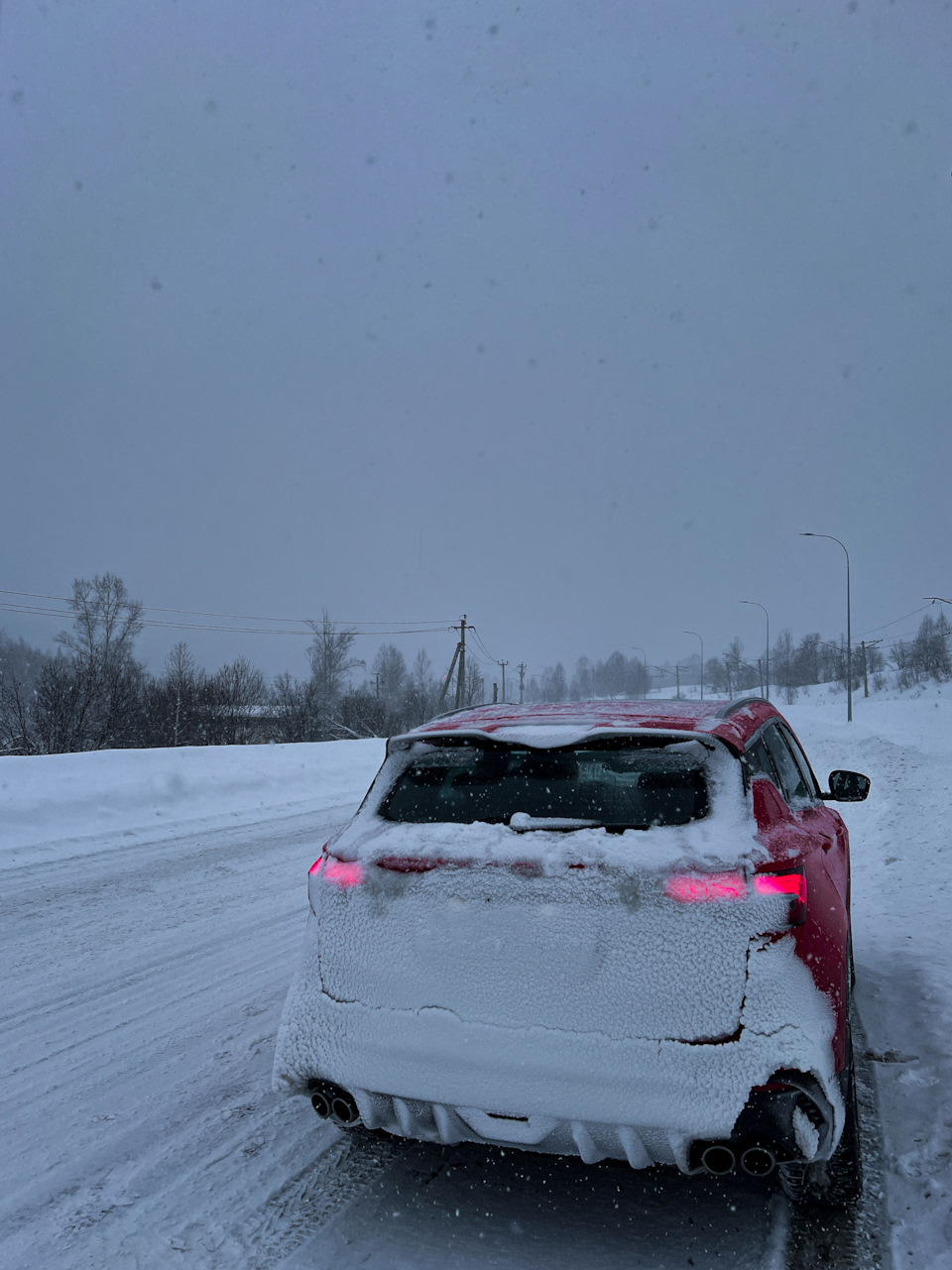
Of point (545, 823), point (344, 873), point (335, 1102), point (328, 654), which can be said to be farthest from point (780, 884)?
point (328, 654)

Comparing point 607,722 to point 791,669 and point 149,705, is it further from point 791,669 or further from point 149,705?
point 791,669

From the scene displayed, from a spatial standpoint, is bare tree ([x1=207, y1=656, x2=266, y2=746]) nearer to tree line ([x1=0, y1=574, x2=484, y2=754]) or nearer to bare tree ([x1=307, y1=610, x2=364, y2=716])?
tree line ([x1=0, y1=574, x2=484, y2=754])

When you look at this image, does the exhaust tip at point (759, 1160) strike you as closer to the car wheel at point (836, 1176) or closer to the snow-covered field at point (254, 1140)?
the car wheel at point (836, 1176)

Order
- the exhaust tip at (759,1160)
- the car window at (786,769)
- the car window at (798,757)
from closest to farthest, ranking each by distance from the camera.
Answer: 1. the exhaust tip at (759,1160)
2. the car window at (786,769)
3. the car window at (798,757)

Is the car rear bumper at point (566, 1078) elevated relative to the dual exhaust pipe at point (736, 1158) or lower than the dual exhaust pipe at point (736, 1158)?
elevated

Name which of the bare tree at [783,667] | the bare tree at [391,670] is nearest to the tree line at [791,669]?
the bare tree at [783,667]

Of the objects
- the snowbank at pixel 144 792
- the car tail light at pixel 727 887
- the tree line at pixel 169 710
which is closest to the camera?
the car tail light at pixel 727 887

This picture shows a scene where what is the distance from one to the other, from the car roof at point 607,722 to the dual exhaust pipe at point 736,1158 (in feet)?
3.68

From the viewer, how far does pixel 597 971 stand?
2236 millimetres

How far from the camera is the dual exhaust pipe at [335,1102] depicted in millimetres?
2455

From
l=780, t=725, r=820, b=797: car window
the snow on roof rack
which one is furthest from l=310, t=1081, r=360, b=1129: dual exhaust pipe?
l=780, t=725, r=820, b=797: car window

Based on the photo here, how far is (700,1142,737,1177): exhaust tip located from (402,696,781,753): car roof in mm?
1129

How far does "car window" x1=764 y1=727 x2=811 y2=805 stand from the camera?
10.7ft

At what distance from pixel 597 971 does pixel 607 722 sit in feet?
2.81
